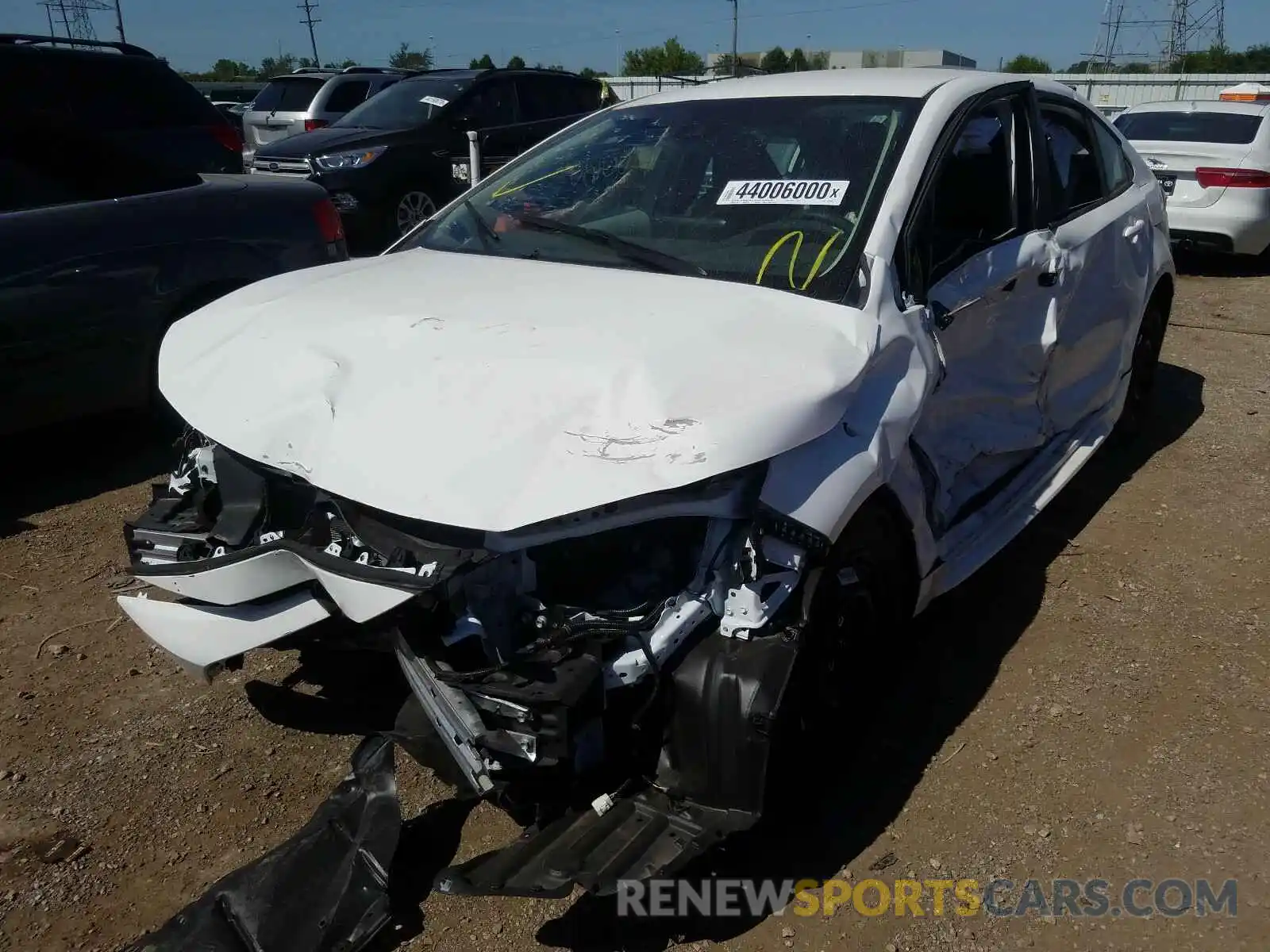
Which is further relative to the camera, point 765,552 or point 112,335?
point 112,335

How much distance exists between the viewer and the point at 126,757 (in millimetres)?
2932

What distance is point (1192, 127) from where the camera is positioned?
33.3 ft

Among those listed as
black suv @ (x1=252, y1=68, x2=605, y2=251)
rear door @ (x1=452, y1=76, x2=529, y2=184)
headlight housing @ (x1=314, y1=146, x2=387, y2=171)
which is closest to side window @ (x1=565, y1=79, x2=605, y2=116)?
black suv @ (x1=252, y1=68, x2=605, y2=251)

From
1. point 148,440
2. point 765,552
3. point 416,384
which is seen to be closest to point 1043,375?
point 765,552

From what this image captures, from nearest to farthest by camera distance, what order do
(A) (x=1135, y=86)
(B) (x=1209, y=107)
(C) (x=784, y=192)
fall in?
1. (C) (x=784, y=192)
2. (B) (x=1209, y=107)
3. (A) (x=1135, y=86)

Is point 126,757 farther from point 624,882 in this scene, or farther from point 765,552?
point 765,552

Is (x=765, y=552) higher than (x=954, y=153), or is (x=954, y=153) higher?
(x=954, y=153)

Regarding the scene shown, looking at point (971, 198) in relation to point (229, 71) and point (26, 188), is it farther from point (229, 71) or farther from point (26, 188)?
point (229, 71)

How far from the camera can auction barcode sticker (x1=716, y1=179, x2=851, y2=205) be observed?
9.87ft

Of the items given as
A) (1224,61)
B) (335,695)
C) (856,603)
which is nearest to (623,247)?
(856,603)

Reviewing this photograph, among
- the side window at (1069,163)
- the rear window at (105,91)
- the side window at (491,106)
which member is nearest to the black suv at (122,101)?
the rear window at (105,91)

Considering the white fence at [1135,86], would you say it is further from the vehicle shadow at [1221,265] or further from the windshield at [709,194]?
the windshield at [709,194]

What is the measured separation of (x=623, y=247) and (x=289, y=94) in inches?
554

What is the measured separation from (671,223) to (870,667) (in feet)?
4.86
